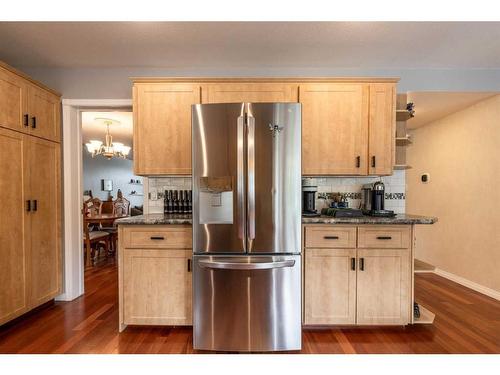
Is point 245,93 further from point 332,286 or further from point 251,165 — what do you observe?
point 332,286

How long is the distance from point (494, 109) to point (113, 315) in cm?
438

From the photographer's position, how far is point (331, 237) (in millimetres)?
2088

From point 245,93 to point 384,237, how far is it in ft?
5.40

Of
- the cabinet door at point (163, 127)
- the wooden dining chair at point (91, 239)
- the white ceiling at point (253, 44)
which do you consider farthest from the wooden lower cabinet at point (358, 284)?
the wooden dining chair at point (91, 239)

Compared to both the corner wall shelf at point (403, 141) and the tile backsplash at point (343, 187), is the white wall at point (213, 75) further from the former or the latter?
the tile backsplash at point (343, 187)

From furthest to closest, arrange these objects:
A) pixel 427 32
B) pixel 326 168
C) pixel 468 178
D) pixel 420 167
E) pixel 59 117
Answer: pixel 420 167 → pixel 468 178 → pixel 59 117 → pixel 326 168 → pixel 427 32

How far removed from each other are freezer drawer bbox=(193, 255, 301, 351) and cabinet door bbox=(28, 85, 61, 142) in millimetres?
1932

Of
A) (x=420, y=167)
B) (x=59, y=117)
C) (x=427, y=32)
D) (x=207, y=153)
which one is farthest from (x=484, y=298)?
(x=59, y=117)

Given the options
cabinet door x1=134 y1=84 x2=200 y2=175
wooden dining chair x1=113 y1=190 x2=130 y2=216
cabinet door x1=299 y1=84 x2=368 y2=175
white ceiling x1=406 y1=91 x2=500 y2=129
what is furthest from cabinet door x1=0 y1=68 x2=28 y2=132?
white ceiling x1=406 y1=91 x2=500 y2=129

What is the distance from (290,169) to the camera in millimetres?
1817

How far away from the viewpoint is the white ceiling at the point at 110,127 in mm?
3980

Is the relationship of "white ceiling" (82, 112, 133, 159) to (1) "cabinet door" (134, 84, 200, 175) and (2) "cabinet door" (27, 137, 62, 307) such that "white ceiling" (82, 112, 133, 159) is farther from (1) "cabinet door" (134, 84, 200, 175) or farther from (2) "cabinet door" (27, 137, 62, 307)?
(1) "cabinet door" (134, 84, 200, 175)

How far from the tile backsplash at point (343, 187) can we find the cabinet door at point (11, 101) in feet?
3.71
